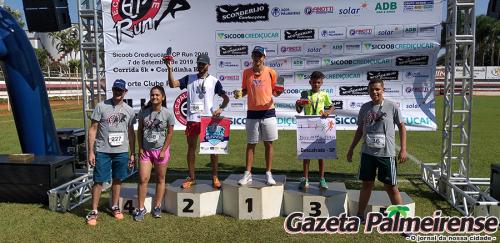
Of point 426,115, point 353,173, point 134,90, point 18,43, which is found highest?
point 18,43

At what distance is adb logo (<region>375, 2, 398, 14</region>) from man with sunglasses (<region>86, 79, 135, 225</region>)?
4.53m

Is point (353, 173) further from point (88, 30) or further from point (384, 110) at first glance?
point (88, 30)

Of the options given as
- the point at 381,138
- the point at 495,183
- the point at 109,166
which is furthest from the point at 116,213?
the point at 495,183

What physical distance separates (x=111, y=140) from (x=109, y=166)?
0.36 metres

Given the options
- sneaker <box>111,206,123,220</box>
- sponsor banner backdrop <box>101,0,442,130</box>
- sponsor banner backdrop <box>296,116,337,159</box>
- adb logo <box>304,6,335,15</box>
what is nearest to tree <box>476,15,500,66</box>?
sponsor banner backdrop <box>101,0,442,130</box>

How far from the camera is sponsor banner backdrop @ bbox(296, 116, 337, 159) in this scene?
5949 mm

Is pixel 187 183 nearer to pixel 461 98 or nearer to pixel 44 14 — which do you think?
pixel 44 14

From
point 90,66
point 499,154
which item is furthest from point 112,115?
point 499,154

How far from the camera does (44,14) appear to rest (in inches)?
261

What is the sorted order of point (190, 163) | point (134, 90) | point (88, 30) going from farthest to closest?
point (134, 90)
point (88, 30)
point (190, 163)

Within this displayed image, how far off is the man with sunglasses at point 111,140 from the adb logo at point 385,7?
453 centimetres

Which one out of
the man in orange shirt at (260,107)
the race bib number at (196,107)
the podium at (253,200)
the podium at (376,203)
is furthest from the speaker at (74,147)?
the podium at (376,203)

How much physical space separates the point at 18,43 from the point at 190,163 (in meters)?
3.55

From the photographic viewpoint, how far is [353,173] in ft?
27.1
